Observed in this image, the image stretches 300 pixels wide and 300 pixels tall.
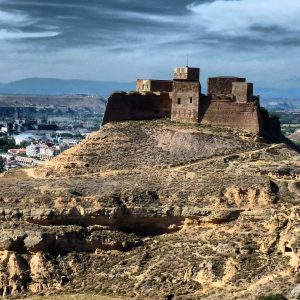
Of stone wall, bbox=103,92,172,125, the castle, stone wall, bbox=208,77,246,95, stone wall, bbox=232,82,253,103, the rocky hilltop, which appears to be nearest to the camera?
the rocky hilltop

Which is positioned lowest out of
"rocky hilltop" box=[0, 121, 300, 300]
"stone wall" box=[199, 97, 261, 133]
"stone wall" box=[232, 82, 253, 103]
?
"rocky hilltop" box=[0, 121, 300, 300]

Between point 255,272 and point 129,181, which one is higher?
point 129,181

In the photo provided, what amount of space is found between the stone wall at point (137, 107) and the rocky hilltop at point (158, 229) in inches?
250

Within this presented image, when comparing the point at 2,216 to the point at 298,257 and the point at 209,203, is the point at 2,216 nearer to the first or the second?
the point at 209,203

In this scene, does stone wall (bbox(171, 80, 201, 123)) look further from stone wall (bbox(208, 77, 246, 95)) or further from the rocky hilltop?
the rocky hilltop

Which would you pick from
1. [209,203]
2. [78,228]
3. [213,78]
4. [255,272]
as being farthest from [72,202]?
[213,78]

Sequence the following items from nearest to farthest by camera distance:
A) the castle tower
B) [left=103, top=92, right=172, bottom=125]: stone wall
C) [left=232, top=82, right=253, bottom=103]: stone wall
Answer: [left=232, top=82, right=253, bottom=103]: stone wall, the castle tower, [left=103, top=92, right=172, bottom=125]: stone wall

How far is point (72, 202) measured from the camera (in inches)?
1732

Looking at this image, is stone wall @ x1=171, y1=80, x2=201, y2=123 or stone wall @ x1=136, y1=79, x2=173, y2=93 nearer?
stone wall @ x1=171, y1=80, x2=201, y2=123

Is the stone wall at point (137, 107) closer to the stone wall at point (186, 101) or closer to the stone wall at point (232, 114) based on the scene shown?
the stone wall at point (186, 101)

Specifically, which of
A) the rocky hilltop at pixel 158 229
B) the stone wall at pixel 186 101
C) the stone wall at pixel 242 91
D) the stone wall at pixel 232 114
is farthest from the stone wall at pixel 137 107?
the rocky hilltop at pixel 158 229

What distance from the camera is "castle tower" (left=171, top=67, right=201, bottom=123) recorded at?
52188 millimetres

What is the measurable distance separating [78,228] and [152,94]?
14.8m

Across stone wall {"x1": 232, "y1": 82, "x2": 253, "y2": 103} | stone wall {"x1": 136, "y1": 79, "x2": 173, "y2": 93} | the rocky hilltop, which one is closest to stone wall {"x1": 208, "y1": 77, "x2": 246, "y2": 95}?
stone wall {"x1": 232, "y1": 82, "x2": 253, "y2": 103}
